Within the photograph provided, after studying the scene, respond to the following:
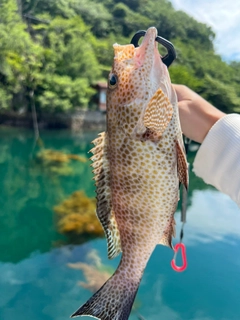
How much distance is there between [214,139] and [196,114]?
0.59ft

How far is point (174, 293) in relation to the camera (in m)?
5.54

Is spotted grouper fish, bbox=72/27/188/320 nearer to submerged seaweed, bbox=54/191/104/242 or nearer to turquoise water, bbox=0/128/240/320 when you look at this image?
turquoise water, bbox=0/128/240/320

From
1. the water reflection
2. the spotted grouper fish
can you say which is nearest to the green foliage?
the water reflection

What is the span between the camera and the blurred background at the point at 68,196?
5.43 metres

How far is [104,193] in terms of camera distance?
4.59 feet

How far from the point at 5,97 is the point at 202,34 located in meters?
25.3

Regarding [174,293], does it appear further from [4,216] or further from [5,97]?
[5,97]

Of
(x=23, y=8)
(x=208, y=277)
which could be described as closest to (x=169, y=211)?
(x=208, y=277)

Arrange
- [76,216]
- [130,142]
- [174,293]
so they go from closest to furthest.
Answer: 1. [130,142]
2. [174,293]
3. [76,216]

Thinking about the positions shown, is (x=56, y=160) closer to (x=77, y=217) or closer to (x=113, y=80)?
(x=77, y=217)

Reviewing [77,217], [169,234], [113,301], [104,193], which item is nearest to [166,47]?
[104,193]

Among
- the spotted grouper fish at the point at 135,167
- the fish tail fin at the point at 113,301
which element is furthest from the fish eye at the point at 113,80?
the fish tail fin at the point at 113,301

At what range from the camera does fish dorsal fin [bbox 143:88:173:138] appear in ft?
4.26

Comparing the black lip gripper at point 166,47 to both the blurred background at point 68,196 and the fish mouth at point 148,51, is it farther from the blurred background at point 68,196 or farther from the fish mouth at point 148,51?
A: the blurred background at point 68,196
